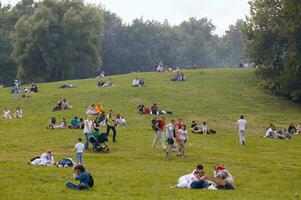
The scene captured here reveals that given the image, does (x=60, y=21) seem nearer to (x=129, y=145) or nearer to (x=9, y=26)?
(x=9, y=26)

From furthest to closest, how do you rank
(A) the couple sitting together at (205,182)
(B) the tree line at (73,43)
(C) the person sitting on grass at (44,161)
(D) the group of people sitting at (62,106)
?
(B) the tree line at (73,43)
(D) the group of people sitting at (62,106)
(C) the person sitting on grass at (44,161)
(A) the couple sitting together at (205,182)

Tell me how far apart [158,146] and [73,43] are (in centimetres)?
5553

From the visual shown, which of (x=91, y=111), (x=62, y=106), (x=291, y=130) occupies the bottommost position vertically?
(x=291, y=130)

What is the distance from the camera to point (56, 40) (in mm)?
89125

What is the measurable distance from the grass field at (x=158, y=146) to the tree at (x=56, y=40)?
1654 centimetres

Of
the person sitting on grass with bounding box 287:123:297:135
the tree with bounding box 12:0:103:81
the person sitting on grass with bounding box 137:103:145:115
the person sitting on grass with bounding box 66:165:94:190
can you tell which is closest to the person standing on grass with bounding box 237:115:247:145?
the person sitting on grass with bounding box 287:123:297:135

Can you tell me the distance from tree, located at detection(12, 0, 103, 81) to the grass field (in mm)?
16540

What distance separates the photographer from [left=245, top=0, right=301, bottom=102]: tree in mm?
63656

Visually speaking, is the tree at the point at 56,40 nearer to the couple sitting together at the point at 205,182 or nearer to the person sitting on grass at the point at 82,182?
the couple sitting together at the point at 205,182

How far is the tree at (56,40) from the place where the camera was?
292 feet

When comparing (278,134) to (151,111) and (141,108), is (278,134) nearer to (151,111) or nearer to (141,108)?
(151,111)

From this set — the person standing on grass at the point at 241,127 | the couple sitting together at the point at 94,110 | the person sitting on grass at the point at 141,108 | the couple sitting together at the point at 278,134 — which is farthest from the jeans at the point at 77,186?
the person sitting on grass at the point at 141,108

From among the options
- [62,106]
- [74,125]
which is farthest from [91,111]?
[74,125]

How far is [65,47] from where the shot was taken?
8981cm
